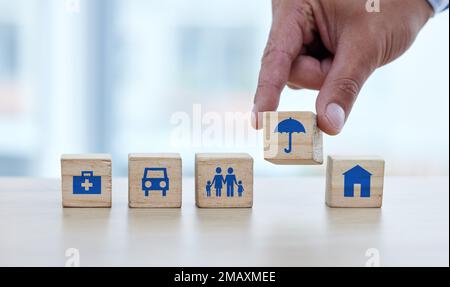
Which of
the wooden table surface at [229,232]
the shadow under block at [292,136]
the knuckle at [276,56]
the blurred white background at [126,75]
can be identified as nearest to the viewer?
the wooden table surface at [229,232]

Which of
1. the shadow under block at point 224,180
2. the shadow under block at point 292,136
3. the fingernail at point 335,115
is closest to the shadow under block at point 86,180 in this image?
the shadow under block at point 224,180

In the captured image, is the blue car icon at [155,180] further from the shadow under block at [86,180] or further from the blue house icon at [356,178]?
the blue house icon at [356,178]

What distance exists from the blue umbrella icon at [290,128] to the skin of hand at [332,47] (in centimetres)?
4

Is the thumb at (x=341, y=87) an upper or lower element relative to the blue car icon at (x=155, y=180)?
upper

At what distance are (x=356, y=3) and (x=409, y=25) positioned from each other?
132mm

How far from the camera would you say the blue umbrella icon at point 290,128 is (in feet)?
3.87

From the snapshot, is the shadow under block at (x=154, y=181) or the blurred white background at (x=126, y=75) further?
the blurred white background at (x=126, y=75)

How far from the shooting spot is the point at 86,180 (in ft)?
3.99

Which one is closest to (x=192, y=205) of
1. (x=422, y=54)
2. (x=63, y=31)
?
(x=63, y=31)

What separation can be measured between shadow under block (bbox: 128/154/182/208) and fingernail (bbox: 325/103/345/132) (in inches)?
11.1

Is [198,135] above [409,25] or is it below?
below

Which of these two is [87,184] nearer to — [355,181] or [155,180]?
[155,180]

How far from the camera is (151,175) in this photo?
1215 millimetres
